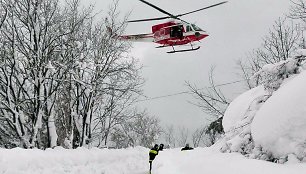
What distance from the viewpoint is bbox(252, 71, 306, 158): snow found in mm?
4980

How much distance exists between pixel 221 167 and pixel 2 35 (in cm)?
1154

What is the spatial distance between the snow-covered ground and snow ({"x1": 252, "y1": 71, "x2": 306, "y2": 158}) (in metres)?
0.31

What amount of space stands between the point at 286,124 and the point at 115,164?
8803 mm

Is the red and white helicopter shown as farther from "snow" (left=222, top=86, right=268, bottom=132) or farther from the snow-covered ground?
"snow" (left=222, top=86, right=268, bottom=132)

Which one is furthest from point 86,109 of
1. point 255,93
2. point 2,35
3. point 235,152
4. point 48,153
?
point 235,152

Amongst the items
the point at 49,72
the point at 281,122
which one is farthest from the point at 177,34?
the point at 281,122

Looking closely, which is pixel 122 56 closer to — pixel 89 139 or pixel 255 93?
pixel 89 139

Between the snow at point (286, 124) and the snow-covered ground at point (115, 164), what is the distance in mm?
310

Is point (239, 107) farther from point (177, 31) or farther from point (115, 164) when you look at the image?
point (177, 31)

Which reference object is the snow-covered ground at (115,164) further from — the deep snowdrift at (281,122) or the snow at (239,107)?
the snow at (239,107)

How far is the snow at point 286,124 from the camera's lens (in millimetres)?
4980

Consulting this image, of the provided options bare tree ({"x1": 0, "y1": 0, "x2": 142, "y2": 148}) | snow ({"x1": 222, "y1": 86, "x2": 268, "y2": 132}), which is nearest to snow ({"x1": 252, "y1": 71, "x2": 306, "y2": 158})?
snow ({"x1": 222, "y1": 86, "x2": 268, "y2": 132})

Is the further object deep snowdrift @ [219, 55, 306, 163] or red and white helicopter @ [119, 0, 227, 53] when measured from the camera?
red and white helicopter @ [119, 0, 227, 53]

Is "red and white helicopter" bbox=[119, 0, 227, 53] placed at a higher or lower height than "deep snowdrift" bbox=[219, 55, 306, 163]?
higher
